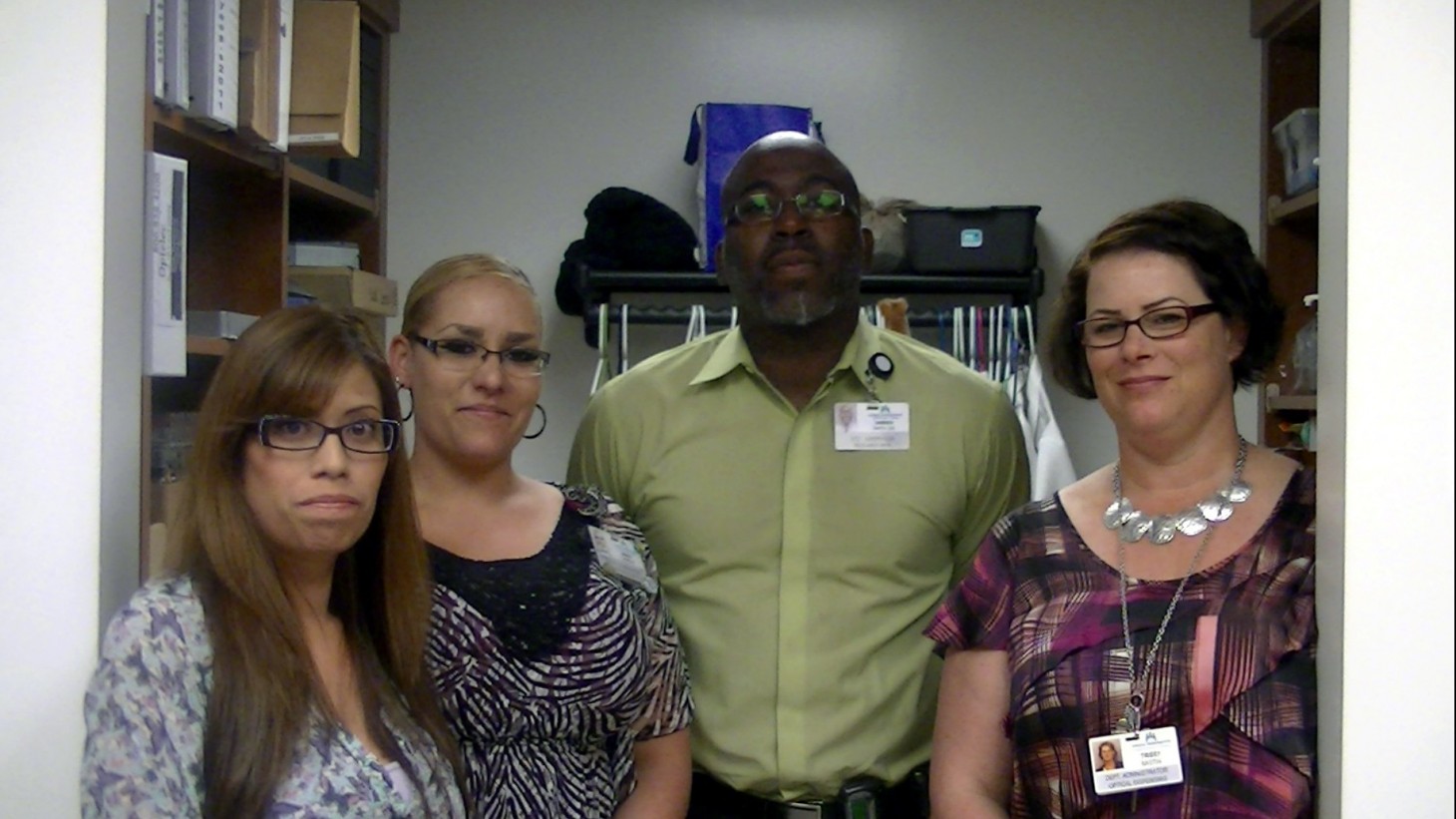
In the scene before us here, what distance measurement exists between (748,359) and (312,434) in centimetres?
93

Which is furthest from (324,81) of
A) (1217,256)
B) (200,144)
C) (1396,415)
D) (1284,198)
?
(1284,198)

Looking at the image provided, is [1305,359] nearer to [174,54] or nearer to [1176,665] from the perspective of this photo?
[1176,665]

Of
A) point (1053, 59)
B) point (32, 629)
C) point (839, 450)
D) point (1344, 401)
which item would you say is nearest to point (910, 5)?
point (1053, 59)

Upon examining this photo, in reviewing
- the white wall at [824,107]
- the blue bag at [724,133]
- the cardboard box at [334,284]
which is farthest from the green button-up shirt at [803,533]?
the white wall at [824,107]

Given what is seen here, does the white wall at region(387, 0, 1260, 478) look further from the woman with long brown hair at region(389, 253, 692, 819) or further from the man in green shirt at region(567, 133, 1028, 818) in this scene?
the woman with long brown hair at region(389, 253, 692, 819)

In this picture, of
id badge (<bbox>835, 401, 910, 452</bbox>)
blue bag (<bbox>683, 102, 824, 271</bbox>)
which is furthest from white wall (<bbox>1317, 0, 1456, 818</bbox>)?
blue bag (<bbox>683, 102, 824, 271</bbox>)

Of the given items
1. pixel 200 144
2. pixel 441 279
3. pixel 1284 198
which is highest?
pixel 1284 198

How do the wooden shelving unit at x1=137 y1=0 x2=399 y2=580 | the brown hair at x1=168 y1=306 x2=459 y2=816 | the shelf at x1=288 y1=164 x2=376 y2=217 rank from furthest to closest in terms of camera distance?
the shelf at x1=288 y1=164 x2=376 y2=217 < the wooden shelving unit at x1=137 y1=0 x2=399 y2=580 < the brown hair at x1=168 y1=306 x2=459 y2=816

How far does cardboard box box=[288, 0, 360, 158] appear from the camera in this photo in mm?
2617

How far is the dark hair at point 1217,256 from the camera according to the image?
1.54 m

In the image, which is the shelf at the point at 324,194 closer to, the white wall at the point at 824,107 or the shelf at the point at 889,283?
the white wall at the point at 824,107

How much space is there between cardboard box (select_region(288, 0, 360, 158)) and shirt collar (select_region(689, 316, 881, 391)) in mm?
1085

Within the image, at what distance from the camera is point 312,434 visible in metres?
1.34

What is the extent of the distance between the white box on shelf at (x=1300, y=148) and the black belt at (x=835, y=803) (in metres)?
2.06
